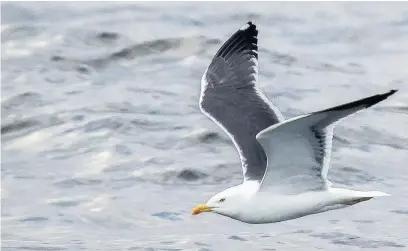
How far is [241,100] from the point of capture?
7.32m

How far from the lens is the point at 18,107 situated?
11648mm

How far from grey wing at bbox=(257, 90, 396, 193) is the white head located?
0.42ft

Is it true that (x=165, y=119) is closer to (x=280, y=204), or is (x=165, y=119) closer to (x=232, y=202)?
(x=232, y=202)

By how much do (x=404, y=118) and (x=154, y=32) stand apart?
13.4ft

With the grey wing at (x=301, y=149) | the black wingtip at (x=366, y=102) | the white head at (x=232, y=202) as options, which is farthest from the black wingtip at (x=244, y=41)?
the black wingtip at (x=366, y=102)

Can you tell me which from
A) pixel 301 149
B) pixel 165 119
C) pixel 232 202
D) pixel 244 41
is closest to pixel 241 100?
pixel 244 41

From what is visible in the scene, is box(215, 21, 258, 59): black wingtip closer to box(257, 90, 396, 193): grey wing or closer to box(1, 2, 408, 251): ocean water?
box(257, 90, 396, 193): grey wing

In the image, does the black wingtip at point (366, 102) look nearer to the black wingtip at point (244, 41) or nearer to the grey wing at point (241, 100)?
the grey wing at point (241, 100)

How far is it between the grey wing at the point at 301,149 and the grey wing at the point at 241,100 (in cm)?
35

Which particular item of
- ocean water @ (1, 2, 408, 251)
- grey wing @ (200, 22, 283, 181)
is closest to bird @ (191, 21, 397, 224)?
grey wing @ (200, 22, 283, 181)

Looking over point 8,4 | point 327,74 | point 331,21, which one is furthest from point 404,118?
point 8,4

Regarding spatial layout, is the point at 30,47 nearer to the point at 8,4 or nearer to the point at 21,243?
the point at 8,4

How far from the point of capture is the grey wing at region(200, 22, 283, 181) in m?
6.89

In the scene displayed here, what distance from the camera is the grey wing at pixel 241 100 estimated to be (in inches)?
271
